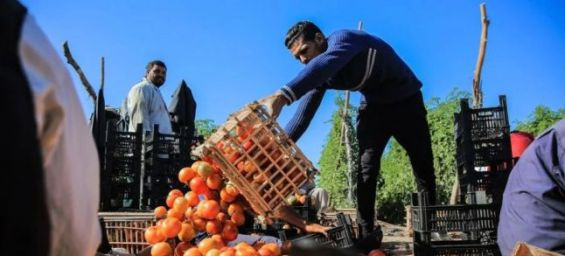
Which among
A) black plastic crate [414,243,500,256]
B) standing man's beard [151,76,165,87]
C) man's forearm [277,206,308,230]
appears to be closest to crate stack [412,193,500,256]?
black plastic crate [414,243,500,256]

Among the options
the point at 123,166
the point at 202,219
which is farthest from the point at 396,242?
the point at 202,219

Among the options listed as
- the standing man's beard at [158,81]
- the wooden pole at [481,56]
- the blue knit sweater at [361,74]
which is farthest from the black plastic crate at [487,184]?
the wooden pole at [481,56]

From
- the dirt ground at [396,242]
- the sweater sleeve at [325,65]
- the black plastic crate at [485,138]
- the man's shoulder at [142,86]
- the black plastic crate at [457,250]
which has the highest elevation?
the man's shoulder at [142,86]

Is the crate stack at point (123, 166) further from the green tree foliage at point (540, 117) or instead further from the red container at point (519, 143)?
the green tree foliage at point (540, 117)

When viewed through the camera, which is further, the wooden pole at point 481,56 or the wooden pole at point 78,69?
the wooden pole at point 78,69

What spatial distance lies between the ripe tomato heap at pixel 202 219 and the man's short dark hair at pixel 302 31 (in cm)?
110

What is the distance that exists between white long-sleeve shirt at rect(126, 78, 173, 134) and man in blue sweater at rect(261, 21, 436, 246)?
3.00 meters

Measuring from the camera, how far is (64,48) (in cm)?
787

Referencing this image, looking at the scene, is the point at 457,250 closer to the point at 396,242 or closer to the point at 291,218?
the point at 291,218

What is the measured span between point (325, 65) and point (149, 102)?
3.54m

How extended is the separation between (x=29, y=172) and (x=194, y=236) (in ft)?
7.46

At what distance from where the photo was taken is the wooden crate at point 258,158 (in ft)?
8.15

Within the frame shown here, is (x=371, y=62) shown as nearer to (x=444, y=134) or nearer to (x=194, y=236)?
(x=194, y=236)

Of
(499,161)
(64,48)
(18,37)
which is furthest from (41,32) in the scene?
(64,48)
